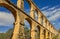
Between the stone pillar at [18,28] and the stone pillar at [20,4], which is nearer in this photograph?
the stone pillar at [18,28]

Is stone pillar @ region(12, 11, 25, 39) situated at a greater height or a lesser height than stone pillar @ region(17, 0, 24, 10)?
lesser

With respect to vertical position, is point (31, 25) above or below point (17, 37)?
above

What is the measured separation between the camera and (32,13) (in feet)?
79.8

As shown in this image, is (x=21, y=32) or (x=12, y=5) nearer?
(x=12, y=5)

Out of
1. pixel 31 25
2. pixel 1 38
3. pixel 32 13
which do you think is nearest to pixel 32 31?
pixel 31 25

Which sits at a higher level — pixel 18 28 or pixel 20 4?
pixel 20 4

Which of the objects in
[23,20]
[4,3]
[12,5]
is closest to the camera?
[4,3]

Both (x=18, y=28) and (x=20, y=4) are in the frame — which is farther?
(x=20, y=4)

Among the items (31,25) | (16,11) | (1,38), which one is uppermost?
(16,11)

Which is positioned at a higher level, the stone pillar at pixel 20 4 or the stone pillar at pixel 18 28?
the stone pillar at pixel 20 4

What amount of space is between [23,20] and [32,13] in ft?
15.0

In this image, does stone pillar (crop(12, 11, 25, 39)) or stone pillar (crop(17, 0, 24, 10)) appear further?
stone pillar (crop(17, 0, 24, 10))

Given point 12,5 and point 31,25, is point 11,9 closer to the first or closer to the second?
point 12,5

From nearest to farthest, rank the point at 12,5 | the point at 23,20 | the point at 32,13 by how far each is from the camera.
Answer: the point at 12,5 → the point at 23,20 → the point at 32,13
